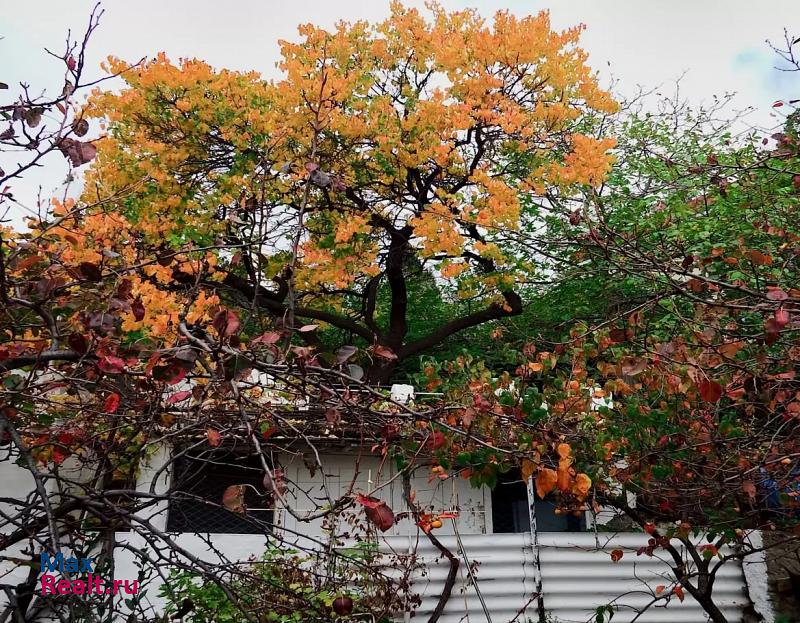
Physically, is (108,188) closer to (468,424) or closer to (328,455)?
(328,455)

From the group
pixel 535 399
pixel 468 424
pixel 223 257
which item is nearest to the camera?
pixel 468 424

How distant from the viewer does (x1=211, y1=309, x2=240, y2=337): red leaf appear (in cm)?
175

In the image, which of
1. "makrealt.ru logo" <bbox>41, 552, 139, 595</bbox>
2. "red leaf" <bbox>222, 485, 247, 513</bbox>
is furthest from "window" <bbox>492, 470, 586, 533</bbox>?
"red leaf" <bbox>222, 485, 247, 513</bbox>

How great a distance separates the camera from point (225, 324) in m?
1.76

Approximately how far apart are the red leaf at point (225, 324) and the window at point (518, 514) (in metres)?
8.37

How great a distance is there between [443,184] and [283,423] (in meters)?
8.59

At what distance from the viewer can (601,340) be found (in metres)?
5.09

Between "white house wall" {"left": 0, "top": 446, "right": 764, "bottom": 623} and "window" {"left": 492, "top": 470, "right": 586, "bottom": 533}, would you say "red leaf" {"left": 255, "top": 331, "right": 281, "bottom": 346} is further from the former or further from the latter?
"window" {"left": 492, "top": 470, "right": 586, "bottom": 533}

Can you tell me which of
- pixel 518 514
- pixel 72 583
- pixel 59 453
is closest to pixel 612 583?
pixel 518 514

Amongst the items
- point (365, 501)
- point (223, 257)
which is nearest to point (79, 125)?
point (365, 501)

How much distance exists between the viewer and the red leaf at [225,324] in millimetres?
1751

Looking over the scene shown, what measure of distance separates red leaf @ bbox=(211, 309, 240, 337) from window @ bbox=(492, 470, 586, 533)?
837 cm

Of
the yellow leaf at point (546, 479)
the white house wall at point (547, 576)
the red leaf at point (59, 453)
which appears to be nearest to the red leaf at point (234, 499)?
the yellow leaf at point (546, 479)

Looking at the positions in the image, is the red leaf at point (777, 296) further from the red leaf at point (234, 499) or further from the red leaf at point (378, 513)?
the red leaf at point (234, 499)
